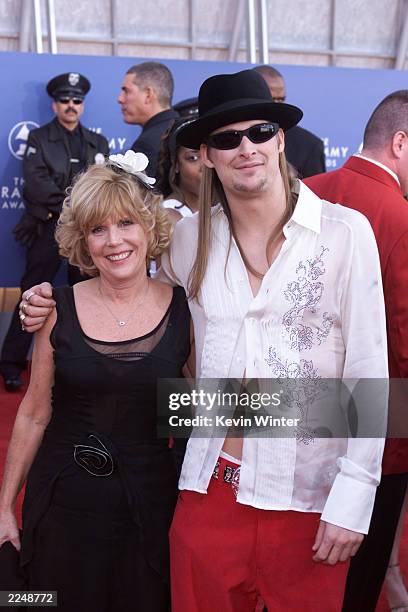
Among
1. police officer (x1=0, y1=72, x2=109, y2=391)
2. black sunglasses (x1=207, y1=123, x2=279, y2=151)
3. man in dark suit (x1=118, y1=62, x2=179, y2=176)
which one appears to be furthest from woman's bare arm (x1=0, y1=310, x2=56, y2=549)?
police officer (x1=0, y1=72, x2=109, y2=391)

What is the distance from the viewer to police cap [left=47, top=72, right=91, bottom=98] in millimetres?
6406

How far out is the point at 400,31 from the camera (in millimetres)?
11414

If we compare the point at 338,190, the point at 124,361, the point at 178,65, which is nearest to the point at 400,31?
the point at 178,65

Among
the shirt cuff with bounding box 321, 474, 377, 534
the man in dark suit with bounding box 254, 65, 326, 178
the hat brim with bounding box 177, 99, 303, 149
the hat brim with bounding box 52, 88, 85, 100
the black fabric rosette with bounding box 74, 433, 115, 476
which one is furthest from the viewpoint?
the hat brim with bounding box 52, 88, 85, 100

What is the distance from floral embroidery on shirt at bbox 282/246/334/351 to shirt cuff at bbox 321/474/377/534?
0.33 m

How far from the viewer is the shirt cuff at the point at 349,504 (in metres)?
2.02

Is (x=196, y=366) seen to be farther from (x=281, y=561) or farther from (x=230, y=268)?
(x=281, y=561)

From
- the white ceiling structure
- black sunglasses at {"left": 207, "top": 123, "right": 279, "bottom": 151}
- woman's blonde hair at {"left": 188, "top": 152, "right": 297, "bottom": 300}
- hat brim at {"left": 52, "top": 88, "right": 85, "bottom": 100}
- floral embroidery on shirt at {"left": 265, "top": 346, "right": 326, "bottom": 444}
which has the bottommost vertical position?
floral embroidery on shirt at {"left": 265, "top": 346, "right": 326, "bottom": 444}

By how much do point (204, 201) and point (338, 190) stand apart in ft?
1.99

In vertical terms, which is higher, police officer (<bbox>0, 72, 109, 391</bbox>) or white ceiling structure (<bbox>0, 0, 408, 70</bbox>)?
white ceiling structure (<bbox>0, 0, 408, 70</bbox>)

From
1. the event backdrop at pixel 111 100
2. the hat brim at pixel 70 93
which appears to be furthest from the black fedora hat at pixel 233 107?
the event backdrop at pixel 111 100

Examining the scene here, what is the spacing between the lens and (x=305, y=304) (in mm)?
2082

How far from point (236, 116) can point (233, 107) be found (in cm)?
2

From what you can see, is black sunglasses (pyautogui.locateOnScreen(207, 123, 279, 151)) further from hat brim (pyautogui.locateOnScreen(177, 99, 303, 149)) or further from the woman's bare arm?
the woman's bare arm
